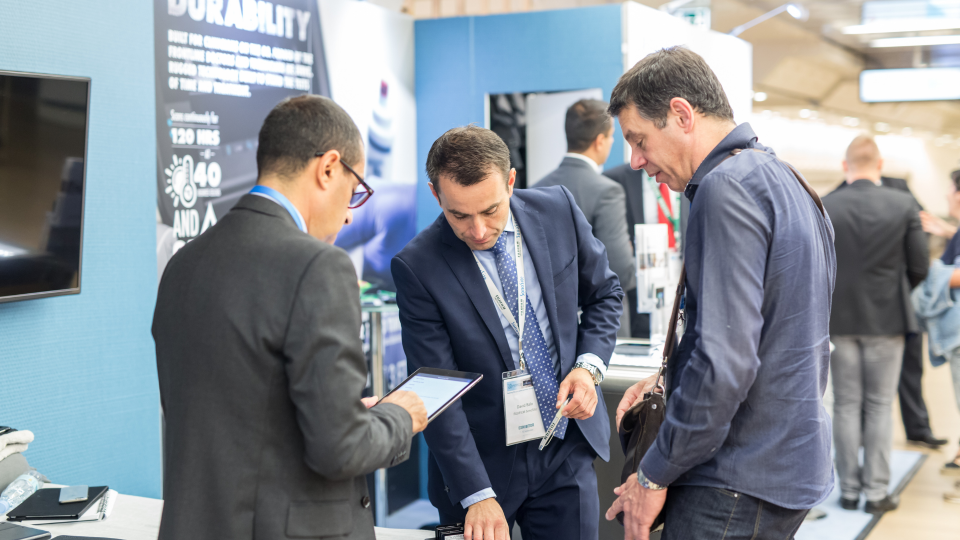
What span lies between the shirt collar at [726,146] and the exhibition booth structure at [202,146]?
1.51 metres

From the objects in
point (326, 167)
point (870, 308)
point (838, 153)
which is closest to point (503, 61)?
point (870, 308)

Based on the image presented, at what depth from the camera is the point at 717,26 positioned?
33.9 feet

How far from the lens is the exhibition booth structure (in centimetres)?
252

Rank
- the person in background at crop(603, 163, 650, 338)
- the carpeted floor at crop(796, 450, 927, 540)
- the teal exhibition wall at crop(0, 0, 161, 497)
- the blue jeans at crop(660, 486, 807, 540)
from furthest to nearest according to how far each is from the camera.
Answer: the person in background at crop(603, 163, 650, 338) < the carpeted floor at crop(796, 450, 927, 540) < the teal exhibition wall at crop(0, 0, 161, 497) < the blue jeans at crop(660, 486, 807, 540)

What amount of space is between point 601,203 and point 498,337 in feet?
6.70

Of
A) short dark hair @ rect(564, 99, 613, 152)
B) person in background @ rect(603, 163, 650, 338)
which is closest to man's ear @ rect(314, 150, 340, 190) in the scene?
short dark hair @ rect(564, 99, 613, 152)

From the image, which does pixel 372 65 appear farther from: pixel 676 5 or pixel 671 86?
pixel 671 86

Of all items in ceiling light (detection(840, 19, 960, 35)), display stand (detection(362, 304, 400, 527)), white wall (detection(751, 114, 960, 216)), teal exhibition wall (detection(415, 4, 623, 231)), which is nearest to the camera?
display stand (detection(362, 304, 400, 527))

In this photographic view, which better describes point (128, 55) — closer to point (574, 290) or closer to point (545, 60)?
point (574, 290)

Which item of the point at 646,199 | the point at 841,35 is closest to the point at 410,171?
the point at 646,199

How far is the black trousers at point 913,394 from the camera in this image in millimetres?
5777

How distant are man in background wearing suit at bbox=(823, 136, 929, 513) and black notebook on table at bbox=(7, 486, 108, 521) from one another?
394 centimetres

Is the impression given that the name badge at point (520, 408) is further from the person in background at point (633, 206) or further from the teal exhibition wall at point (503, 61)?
the teal exhibition wall at point (503, 61)

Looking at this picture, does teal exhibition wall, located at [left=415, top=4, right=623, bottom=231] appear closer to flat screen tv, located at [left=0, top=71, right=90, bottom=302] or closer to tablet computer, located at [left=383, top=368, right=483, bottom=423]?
flat screen tv, located at [left=0, top=71, right=90, bottom=302]
